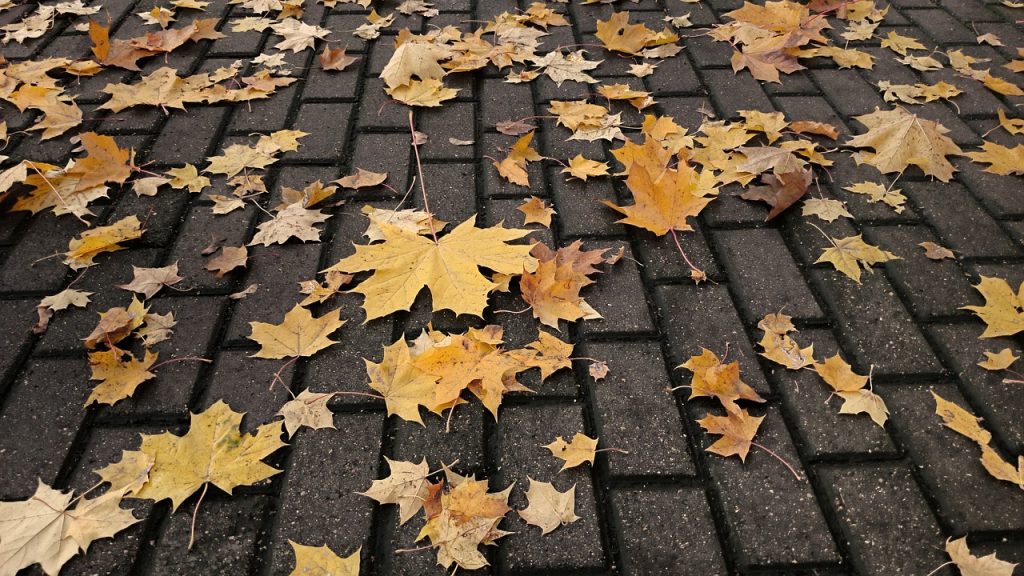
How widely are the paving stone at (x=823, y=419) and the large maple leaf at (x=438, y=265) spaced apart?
901 mm

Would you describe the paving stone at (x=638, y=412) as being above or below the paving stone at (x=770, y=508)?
above

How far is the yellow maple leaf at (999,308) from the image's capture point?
218cm

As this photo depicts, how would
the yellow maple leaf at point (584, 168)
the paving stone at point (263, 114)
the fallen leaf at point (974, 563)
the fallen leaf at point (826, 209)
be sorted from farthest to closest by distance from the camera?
1. the paving stone at point (263, 114)
2. the yellow maple leaf at point (584, 168)
3. the fallen leaf at point (826, 209)
4. the fallen leaf at point (974, 563)

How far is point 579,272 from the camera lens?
2.34 m

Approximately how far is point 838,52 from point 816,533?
282 cm

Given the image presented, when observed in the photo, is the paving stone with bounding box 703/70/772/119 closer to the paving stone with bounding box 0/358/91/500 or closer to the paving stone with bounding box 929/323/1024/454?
the paving stone with bounding box 929/323/1024/454

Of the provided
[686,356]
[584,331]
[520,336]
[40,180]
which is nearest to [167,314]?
[40,180]

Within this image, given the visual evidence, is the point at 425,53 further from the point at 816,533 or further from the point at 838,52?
the point at 816,533

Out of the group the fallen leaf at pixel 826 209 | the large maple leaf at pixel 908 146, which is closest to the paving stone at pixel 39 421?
the fallen leaf at pixel 826 209

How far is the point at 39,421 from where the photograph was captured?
1.93 meters

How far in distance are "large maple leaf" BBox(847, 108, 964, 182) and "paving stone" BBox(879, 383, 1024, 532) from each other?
1171 millimetres

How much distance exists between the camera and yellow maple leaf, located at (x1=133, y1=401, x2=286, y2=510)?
176 cm

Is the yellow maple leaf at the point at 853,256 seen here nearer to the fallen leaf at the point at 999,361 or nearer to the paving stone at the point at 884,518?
the fallen leaf at the point at 999,361

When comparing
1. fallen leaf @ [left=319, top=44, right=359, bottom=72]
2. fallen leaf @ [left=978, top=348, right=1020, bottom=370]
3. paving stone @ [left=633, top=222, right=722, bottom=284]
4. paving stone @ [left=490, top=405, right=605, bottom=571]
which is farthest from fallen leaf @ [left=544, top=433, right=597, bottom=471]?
fallen leaf @ [left=319, top=44, right=359, bottom=72]
